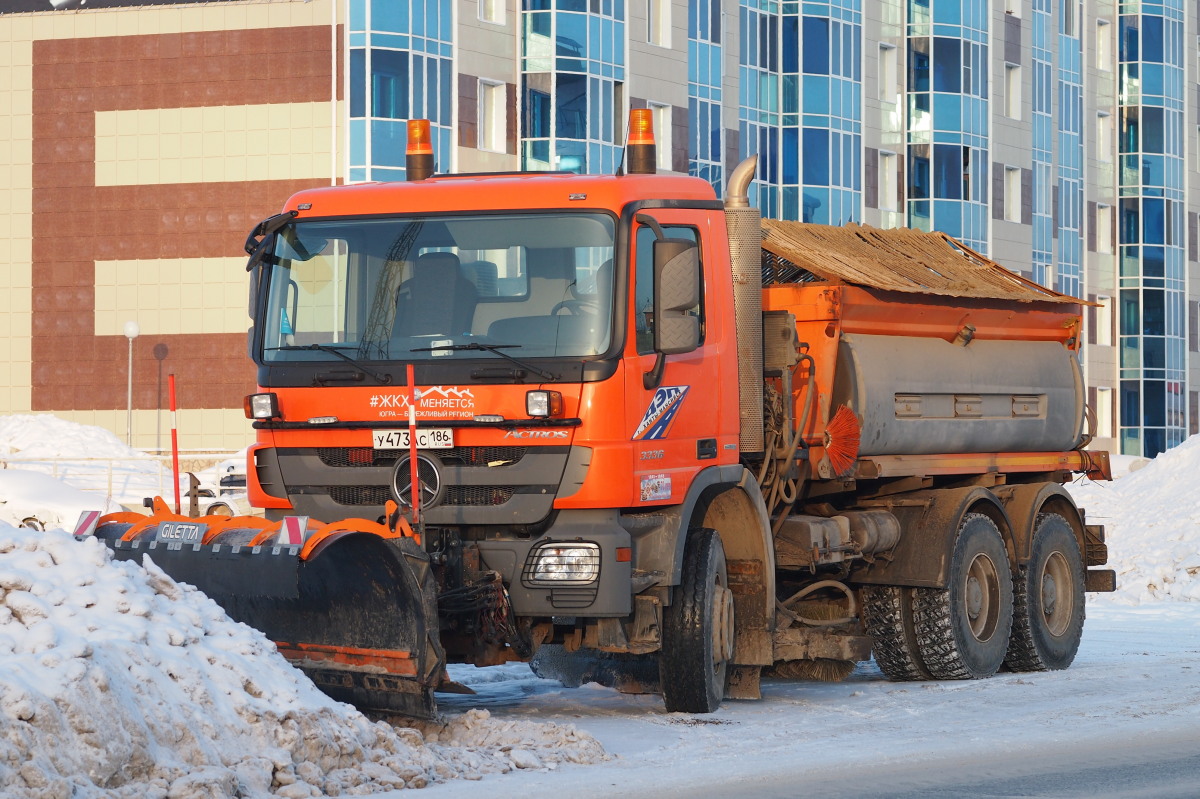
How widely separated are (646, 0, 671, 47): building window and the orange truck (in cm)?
3690

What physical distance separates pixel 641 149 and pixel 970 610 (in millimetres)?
4678

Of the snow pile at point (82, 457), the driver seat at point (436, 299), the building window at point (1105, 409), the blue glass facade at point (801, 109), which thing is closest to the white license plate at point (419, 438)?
the driver seat at point (436, 299)

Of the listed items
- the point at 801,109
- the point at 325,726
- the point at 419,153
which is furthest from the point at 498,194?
the point at 801,109

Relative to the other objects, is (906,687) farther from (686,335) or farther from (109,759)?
(109,759)

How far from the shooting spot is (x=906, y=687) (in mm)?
12820

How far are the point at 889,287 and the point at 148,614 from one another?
601cm

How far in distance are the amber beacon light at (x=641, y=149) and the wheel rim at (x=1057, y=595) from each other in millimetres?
5548

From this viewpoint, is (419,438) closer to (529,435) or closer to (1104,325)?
A: (529,435)

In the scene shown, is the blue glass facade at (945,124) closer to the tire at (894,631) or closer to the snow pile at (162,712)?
the tire at (894,631)

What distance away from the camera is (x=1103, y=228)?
66000 millimetres

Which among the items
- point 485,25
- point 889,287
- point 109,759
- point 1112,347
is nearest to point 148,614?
point 109,759

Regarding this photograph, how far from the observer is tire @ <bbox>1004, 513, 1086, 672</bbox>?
46.3 feet

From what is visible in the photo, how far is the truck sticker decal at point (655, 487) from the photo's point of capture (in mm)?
10062

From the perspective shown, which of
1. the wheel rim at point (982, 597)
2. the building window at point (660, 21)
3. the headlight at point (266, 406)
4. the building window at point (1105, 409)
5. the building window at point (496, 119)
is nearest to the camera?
the headlight at point (266, 406)
